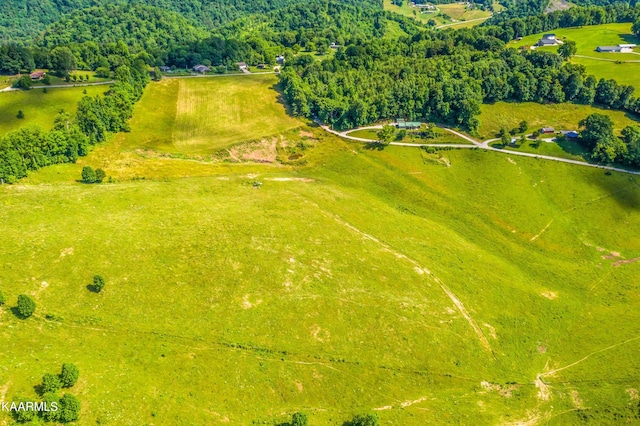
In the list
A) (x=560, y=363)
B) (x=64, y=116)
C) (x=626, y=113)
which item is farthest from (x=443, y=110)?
(x=64, y=116)

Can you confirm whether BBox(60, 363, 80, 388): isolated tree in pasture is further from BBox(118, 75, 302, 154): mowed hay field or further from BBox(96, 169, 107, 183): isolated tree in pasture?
BBox(118, 75, 302, 154): mowed hay field

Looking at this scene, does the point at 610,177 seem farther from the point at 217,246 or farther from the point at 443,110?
the point at 217,246

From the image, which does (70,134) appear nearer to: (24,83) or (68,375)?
(24,83)

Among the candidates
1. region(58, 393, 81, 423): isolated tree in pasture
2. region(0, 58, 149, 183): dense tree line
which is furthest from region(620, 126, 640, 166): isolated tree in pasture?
region(0, 58, 149, 183): dense tree line

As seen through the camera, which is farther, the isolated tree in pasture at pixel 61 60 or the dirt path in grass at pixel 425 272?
the isolated tree in pasture at pixel 61 60

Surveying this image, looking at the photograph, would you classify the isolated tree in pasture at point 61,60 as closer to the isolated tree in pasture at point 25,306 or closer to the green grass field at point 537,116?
the isolated tree in pasture at point 25,306

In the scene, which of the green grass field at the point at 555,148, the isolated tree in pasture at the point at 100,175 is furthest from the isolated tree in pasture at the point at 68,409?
the green grass field at the point at 555,148

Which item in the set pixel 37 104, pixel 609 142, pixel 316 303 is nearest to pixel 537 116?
pixel 609 142
